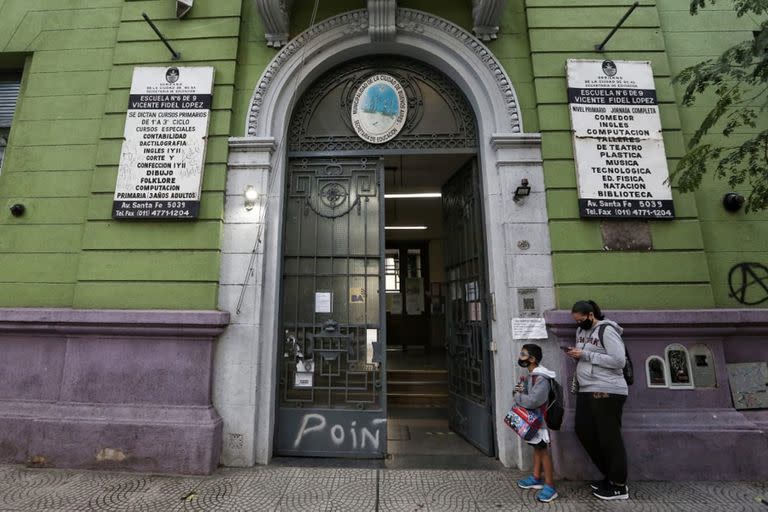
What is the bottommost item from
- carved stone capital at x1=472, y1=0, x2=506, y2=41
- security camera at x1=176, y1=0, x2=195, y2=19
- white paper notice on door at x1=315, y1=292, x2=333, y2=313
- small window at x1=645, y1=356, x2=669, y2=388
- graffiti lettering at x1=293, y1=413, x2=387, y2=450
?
graffiti lettering at x1=293, y1=413, x2=387, y2=450

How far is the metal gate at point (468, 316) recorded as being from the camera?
16.9 ft

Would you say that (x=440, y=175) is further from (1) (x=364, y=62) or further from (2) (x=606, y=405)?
(2) (x=606, y=405)

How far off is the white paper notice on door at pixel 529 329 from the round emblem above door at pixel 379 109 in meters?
3.22

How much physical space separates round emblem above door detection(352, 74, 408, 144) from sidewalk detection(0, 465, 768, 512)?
179 inches

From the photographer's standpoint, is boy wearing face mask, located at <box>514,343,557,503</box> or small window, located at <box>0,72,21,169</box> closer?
boy wearing face mask, located at <box>514,343,557,503</box>

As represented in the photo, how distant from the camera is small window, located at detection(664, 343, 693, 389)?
4.48m

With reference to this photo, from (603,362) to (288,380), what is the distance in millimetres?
3851

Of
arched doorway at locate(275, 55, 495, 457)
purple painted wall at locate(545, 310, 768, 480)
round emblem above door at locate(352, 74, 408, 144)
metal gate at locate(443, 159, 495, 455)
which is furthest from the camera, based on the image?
round emblem above door at locate(352, 74, 408, 144)

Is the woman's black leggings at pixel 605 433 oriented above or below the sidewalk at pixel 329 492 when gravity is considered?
above

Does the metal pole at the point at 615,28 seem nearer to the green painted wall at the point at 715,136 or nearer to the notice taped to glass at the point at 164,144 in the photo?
the green painted wall at the point at 715,136

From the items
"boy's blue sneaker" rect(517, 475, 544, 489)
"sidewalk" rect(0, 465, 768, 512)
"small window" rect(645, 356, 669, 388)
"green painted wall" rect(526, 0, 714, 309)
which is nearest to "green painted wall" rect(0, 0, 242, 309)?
"sidewalk" rect(0, 465, 768, 512)

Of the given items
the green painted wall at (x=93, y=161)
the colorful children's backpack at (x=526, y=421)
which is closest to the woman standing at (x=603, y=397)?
the colorful children's backpack at (x=526, y=421)

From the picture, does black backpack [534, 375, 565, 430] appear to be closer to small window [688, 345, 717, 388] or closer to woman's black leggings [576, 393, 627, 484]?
woman's black leggings [576, 393, 627, 484]

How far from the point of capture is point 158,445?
4.38 metres
